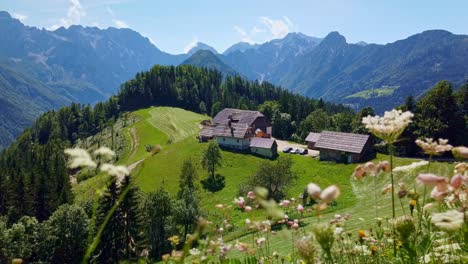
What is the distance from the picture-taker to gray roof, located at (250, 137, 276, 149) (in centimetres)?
7888

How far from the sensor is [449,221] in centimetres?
265

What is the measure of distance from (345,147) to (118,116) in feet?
348

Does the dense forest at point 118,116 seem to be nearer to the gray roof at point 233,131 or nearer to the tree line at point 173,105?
the tree line at point 173,105

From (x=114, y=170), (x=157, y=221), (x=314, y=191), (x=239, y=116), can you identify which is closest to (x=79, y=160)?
(x=114, y=170)

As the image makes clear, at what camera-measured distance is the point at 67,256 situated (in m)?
47.3

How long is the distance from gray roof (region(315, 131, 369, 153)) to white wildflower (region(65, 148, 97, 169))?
68284 mm

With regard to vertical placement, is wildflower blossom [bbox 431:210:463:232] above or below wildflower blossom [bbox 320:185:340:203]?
below

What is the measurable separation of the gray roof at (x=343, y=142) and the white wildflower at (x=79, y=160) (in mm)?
68284

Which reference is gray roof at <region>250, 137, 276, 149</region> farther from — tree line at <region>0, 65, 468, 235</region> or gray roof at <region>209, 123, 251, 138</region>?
tree line at <region>0, 65, 468, 235</region>

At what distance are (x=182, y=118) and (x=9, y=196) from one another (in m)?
74.8

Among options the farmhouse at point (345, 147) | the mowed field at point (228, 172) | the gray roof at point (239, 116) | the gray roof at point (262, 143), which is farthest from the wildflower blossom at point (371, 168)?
the gray roof at point (239, 116)

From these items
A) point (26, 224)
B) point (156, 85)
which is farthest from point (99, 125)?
point (26, 224)

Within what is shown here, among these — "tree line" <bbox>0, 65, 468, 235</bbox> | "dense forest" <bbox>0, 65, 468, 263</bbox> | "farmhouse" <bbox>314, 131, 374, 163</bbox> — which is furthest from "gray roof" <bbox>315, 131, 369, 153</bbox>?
"dense forest" <bbox>0, 65, 468, 263</bbox>

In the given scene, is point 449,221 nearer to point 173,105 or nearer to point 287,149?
point 287,149
